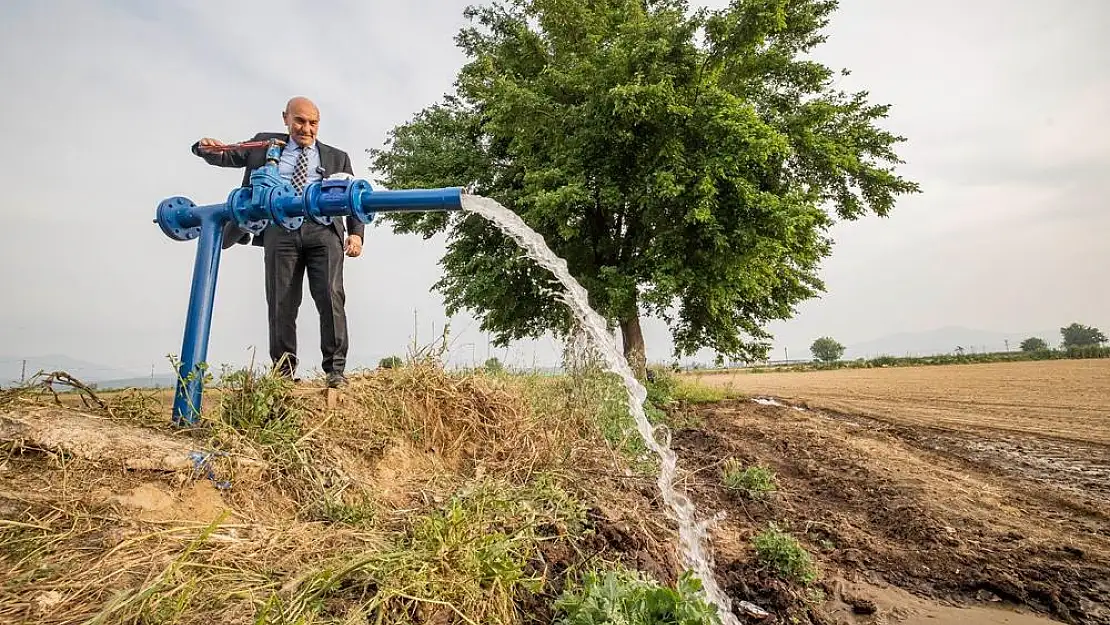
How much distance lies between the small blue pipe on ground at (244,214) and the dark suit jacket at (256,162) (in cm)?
17

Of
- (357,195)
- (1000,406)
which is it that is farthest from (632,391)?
(1000,406)

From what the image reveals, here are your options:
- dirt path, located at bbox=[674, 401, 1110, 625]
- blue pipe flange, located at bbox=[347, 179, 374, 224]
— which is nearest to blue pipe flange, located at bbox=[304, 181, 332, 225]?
blue pipe flange, located at bbox=[347, 179, 374, 224]

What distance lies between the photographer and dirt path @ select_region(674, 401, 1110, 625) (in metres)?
2.77

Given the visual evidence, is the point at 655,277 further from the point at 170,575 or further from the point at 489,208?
the point at 170,575

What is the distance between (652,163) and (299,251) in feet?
27.4

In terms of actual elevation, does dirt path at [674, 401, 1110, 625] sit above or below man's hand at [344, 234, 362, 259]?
below

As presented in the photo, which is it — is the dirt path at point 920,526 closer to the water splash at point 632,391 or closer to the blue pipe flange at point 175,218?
the water splash at point 632,391

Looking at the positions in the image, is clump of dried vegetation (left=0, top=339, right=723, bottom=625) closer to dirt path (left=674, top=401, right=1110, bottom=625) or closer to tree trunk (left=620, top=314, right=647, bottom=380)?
dirt path (left=674, top=401, right=1110, bottom=625)

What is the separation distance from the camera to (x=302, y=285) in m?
3.20

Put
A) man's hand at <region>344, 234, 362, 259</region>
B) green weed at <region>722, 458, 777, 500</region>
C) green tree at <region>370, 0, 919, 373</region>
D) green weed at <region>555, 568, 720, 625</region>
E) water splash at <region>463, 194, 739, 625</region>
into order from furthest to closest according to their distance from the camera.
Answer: green tree at <region>370, 0, 919, 373</region>, green weed at <region>722, 458, 777, 500</region>, man's hand at <region>344, 234, 362, 259</region>, water splash at <region>463, 194, 739, 625</region>, green weed at <region>555, 568, 720, 625</region>

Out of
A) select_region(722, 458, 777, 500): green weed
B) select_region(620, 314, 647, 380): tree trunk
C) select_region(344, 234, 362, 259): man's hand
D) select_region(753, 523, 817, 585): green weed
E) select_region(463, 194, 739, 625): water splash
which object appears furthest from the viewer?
select_region(620, 314, 647, 380): tree trunk

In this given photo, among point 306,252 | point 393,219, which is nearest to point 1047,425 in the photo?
point 306,252

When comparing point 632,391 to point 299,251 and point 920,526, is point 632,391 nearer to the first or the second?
point 920,526

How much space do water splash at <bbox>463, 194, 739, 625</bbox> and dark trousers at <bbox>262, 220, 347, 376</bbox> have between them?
997 mm
